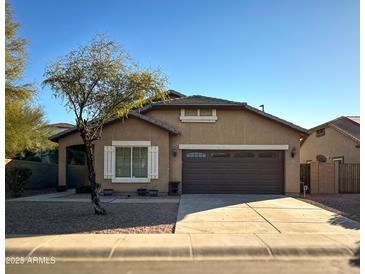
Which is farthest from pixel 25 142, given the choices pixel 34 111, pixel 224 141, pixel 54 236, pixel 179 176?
pixel 54 236

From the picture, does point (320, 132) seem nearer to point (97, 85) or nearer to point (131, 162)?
point (131, 162)

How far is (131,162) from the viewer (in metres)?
18.4

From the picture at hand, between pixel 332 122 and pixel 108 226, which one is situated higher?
pixel 332 122

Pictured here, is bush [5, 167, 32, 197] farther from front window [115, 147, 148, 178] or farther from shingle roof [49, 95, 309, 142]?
shingle roof [49, 95, 309, 142]

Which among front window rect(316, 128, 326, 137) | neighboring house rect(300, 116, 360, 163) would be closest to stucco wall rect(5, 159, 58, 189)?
neighboring house rect(300, 116, 360, 163)

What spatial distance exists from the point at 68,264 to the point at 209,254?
2.58 metres

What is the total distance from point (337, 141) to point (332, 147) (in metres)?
0.78

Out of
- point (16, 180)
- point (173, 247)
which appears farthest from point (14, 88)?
point (173, 247)

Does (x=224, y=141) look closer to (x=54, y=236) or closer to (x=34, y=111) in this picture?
(x=54, y=236)

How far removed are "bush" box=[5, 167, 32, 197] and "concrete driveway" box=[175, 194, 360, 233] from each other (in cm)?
801

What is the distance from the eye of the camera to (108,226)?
32.7 ft

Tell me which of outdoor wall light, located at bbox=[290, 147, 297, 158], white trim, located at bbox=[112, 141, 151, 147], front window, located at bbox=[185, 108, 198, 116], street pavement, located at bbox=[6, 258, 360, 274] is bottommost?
street pavement, located at bbox=[6, 258, 360, 274]

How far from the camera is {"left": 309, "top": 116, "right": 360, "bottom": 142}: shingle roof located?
23956mm

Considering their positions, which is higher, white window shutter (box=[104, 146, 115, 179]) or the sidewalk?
white window shutter (box=[104, 146, 115, 179])
